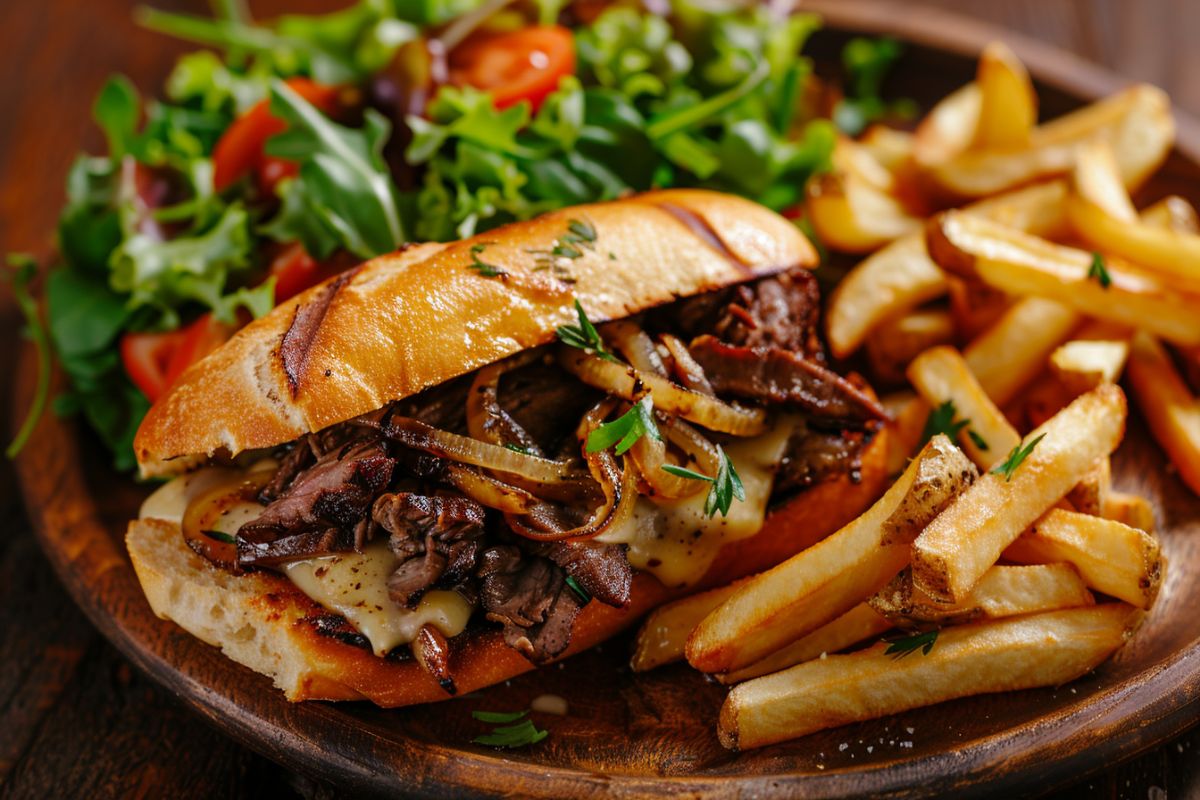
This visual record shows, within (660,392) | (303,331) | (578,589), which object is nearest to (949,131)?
(660,392)

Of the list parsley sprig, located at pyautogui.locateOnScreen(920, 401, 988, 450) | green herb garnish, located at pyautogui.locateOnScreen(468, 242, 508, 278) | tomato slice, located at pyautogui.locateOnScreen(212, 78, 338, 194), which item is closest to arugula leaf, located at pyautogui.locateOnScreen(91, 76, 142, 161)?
tomato slice, located at pyautogui.locateOnScreen(212, 78, 338, 194)

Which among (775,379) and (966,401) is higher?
(775,379)

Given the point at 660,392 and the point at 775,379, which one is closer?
the point at 660,392

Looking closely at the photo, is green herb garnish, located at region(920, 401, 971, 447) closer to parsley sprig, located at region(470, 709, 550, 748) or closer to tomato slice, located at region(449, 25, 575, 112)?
parsley sprig, located at region(470, 709, 550, 748)

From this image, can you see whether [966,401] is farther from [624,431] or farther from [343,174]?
[343,174]

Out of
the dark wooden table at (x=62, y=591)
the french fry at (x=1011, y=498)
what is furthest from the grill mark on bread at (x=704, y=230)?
the dark wooden table at (x=62, y=591)

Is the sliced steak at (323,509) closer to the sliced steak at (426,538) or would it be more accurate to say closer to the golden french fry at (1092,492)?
the sliced steak at (426,538)

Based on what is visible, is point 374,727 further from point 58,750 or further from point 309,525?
point 58,750
